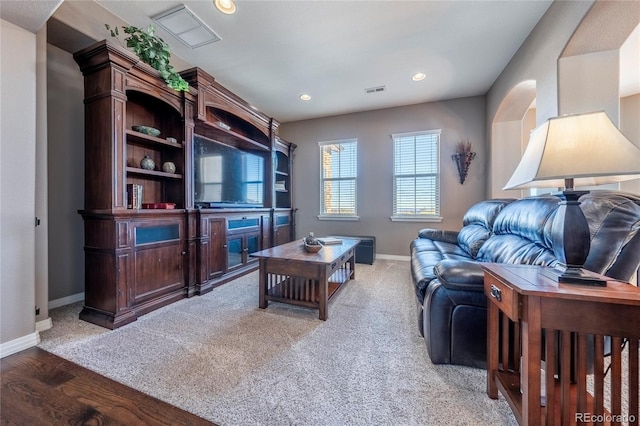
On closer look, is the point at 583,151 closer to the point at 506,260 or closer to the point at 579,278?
the point at 579,278

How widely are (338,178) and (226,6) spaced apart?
3369 millimetres

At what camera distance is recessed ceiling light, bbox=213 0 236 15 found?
2.27 metres

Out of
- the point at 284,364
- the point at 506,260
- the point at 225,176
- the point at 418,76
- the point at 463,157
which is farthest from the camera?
the point at 463,157

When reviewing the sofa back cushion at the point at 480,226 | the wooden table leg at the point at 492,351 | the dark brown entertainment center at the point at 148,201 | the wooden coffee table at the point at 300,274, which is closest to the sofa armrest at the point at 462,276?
the wooden table leg at the point at 492,351

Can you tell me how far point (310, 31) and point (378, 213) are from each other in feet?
10.5

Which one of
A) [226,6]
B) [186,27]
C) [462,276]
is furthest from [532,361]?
[186,27]

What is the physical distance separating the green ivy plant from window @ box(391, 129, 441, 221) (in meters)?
3.68

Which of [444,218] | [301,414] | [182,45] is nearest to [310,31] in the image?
[182,45]

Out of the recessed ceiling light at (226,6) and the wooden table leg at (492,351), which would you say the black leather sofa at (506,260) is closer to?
the wooden table leg at (492,351)

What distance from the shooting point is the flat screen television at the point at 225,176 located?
3.06 metres

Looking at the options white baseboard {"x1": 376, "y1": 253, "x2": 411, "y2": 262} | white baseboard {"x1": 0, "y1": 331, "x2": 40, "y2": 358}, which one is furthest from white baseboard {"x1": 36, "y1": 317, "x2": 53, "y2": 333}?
white baseboard {"x1": 376, "y1": 253, "x2": 411, "y2": 262}

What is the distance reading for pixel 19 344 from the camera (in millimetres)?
1731

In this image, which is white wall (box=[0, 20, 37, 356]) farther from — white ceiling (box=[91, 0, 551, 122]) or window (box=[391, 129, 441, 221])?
window (box=[391, 129, 441, 221])

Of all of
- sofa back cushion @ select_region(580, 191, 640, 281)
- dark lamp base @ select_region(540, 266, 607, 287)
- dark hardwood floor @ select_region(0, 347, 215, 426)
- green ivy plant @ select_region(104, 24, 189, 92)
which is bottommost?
dark hardwood floor @ select_region(0, 347, 215, 426)
